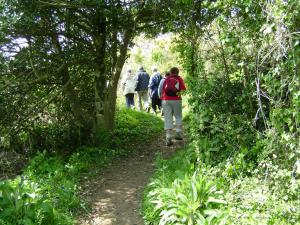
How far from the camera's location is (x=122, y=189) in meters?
7.58

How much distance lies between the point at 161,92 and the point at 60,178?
16.2ft

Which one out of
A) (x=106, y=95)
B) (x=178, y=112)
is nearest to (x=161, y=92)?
(x=178, y=112)

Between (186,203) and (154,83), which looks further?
(154,83)

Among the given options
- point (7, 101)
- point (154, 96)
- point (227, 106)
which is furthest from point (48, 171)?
point (154, 96)

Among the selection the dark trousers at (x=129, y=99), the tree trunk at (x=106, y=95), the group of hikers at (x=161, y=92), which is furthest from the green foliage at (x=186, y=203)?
the dark trousers at (x=129, y=99)

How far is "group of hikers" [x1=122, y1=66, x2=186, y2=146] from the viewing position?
32.4ft

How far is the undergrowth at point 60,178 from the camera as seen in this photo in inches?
213

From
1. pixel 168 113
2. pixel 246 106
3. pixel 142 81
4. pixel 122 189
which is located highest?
pixel 142 81

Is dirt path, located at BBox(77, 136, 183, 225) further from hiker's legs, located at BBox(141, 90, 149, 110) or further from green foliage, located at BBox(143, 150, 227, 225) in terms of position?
Answer: hiker's legs, located at BBox(141, 90, 149, 110)

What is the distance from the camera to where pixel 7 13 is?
26.1ft

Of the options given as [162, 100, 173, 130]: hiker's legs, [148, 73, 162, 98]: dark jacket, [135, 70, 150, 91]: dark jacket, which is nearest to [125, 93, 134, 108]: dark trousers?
[135, 70, 150, 91]: dark jacket

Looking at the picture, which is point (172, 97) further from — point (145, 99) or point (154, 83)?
point (145, 99)

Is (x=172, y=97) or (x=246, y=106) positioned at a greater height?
(x=172, y=97)

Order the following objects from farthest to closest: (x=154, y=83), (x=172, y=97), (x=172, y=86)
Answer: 1. (x=154, y=83)
2. (x=172, y=97)
3. (x=172, y=86)
